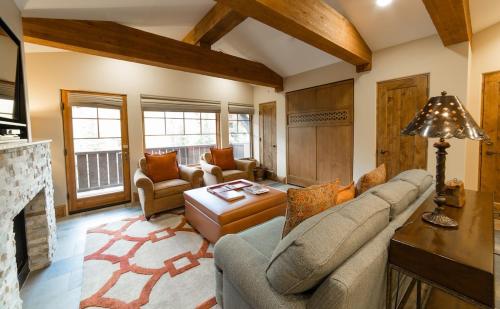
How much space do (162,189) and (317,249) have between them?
2.80 m

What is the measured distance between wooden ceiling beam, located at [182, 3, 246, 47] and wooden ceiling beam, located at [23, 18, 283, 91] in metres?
0.16

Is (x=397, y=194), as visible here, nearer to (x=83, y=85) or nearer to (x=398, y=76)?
(x=398, y=76)

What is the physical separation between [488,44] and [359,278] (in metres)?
3.74

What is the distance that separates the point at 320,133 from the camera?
13.7ft

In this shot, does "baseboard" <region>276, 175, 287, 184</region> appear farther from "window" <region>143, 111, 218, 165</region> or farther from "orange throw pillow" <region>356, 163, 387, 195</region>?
"orange throw pillow" <region>356, 163, 387, 195</region>

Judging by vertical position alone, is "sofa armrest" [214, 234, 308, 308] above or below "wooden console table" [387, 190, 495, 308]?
below

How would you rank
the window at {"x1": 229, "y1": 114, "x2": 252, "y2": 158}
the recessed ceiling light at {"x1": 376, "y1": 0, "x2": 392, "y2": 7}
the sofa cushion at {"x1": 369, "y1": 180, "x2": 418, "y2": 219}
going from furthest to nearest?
the window at {"x1": 229, "y1": 114, "x2": 252, "y2": 158}, the recessed ceiling light at {"x1": 376, "y1": 0, "x2": 392, "y2": 7}, the sofa cushion at {"x1": 369, "y1": 180, "x2": 418, "y2": 219}

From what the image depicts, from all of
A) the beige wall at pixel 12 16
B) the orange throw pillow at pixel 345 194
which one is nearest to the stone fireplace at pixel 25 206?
the beige wall at pixel 12 16

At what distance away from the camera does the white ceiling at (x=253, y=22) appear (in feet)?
7.25

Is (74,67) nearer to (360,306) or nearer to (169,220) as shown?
(169,220)

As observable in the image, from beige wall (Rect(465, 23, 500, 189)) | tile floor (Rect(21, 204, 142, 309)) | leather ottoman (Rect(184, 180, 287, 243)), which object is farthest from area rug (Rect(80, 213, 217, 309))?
beige wall (Rect(465, 23, 500, 189))

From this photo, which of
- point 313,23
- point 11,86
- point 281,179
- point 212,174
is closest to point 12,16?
point 11,86

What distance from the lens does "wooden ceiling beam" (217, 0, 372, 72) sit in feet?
6.04

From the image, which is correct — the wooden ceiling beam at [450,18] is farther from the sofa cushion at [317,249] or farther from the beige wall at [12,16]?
the beige wall at [12,16]
